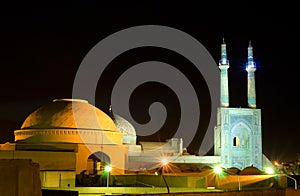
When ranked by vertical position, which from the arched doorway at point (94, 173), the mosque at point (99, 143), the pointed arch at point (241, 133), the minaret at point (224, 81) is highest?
the minaret at point (224, 81)

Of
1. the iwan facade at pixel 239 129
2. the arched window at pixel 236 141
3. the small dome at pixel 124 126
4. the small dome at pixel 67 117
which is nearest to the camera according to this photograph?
the small dome at pixel 67 117

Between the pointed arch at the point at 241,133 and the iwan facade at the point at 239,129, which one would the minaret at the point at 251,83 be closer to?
the iwan facade at the point at 239,129

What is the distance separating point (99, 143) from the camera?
24.0 meters

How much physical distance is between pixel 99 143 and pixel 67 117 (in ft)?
6.43

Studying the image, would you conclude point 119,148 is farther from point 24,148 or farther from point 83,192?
point 83,192

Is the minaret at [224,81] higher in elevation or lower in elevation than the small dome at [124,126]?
higher

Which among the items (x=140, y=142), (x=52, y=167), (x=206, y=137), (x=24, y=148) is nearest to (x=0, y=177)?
(x=52, y=167)

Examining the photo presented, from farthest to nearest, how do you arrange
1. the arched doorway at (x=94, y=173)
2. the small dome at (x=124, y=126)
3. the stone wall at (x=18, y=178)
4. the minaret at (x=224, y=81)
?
the minaret at (x=224, y=81) → the small dome at (x=124, y=126) → the arched doorway at (x=94, y=173) → the stone wall at (x=18, y=178)

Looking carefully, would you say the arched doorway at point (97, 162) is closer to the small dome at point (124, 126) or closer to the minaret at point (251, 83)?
the small dome at point (124, 126)

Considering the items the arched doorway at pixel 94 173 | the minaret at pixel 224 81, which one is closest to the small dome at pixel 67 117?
the arched doorway at pixel 94 173

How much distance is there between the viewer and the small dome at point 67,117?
23.8 meters

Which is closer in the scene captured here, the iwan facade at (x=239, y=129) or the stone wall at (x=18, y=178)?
the stone wall at (x=18, y=178)

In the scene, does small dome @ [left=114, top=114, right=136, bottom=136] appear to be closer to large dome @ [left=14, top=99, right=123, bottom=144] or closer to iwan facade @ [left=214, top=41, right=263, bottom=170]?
iwan facade @ [left=214, top=41, right=263, bottom=170]

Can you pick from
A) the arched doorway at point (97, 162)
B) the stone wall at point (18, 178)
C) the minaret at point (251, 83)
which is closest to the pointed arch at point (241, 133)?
the minaret at point (251, 83)
